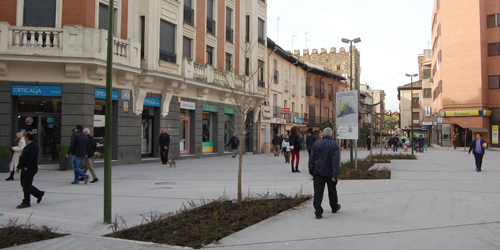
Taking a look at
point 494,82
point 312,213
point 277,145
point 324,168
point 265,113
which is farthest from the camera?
point 494,82

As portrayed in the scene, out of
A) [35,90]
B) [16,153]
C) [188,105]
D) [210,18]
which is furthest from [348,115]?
[210,18]

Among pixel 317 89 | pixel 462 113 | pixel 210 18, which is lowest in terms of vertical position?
pixel 462 113

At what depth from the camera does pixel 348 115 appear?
49.6 ft

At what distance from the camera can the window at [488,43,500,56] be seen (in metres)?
44.5

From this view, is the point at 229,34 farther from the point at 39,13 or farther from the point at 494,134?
the point at 494,134

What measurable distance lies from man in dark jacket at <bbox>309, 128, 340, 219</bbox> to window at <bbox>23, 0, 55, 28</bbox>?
1403 centimetres

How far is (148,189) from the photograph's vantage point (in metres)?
10.7

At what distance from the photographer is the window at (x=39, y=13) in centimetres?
1664

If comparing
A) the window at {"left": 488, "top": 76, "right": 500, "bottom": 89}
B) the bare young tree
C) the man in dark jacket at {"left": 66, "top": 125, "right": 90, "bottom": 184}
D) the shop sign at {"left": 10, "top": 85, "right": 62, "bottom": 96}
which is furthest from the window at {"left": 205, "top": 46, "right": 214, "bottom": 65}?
the window at {"left": 488, "top": 76, "right": 500, "bottom": 89}

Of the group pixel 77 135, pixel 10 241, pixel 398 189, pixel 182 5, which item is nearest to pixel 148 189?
pixel 77 135

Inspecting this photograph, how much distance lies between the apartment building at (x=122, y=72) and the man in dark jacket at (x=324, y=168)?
174 inches

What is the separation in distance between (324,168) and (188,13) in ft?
61.5

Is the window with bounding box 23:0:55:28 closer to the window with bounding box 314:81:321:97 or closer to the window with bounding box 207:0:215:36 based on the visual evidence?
the window with bounding box 207:0:215:36

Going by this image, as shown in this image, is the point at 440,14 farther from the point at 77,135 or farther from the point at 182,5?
the point at 77,135
